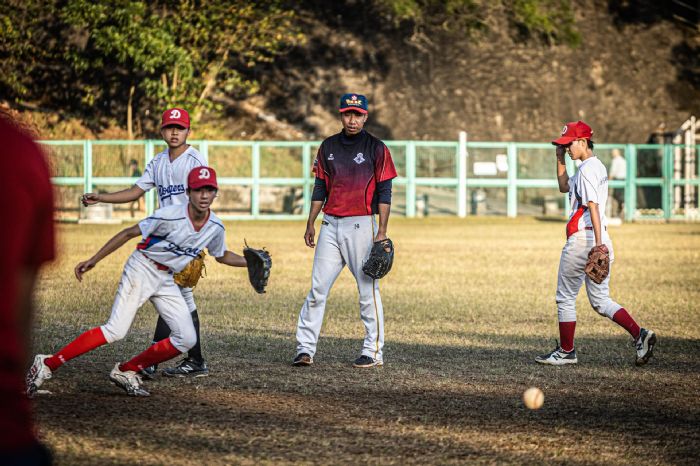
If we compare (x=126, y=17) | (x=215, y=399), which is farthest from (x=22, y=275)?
(x=126, y=17)

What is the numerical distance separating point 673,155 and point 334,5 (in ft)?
53.7

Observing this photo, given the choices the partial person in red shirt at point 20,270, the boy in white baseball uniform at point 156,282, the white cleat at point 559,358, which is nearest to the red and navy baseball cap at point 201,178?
the boy in white baseball uniform at point 156,282

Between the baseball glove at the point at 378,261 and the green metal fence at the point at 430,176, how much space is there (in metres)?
26.8

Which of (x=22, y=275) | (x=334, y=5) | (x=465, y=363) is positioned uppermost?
(x=334, y=5)

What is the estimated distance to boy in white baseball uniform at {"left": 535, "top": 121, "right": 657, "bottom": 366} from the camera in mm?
9164

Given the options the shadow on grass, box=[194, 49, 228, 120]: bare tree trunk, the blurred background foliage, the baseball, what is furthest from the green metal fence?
the baseball

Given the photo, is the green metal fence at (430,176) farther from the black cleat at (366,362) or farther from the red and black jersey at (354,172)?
the black cleat at (366,362)

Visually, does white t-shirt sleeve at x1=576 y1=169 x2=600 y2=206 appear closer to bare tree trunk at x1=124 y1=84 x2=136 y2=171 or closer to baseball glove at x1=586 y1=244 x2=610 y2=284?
baseball glove at x1=586 y1=244 x2=610 y2=284

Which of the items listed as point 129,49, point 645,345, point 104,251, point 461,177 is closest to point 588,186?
point 645,345

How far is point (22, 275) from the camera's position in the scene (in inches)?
111

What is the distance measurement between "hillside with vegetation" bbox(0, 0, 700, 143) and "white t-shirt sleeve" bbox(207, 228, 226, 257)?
94.1 ft

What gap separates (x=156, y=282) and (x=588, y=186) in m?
3.80

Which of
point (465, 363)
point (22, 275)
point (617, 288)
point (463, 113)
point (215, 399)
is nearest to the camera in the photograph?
point (22, 275)

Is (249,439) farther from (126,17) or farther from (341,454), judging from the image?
(126,17)
